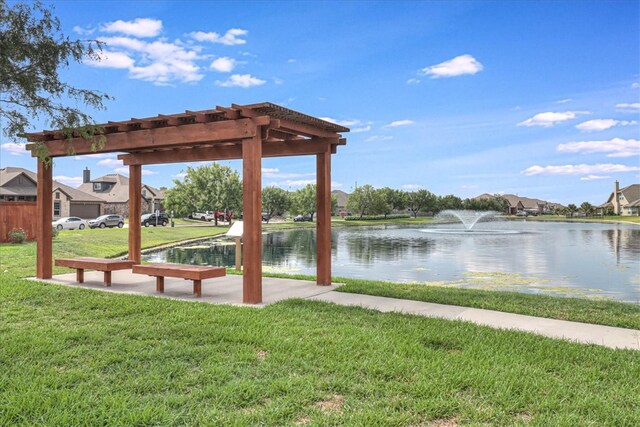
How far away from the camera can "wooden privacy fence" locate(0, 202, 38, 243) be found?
2028 centimetres

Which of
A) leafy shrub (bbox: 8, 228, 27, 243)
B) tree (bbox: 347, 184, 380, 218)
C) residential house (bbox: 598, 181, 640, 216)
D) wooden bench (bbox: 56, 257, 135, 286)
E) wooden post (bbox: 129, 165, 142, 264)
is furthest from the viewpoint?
residential house (bbox: 598, 181, 640, 216)

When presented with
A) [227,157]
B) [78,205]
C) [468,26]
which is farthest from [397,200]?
[227,157]

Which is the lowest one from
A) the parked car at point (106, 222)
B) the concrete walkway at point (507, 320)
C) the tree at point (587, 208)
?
the concrete walkway at point (507, 320)

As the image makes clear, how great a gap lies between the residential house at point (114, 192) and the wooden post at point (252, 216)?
162 feet

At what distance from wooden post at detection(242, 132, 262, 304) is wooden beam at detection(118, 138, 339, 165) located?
6.06 feet

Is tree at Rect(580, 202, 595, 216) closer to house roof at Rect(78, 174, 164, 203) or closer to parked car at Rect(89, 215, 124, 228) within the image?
house roof at Rect(78, 174, 164, 203)

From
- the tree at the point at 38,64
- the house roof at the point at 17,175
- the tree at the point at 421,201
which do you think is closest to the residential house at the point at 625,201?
the tree at the point at 421,201

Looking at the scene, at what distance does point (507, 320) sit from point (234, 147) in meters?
6.12

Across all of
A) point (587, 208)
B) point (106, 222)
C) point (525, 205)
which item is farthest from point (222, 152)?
point (525, 205)

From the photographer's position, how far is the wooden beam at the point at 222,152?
913 centimetres

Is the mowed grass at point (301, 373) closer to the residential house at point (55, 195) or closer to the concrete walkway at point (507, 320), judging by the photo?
the concrete walkway at point (507, 320)

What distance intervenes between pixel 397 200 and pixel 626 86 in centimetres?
6463

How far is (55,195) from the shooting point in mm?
46250

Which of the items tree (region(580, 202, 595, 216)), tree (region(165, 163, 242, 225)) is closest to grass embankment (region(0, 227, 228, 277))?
tree (region(165, 163, 242, 225))
